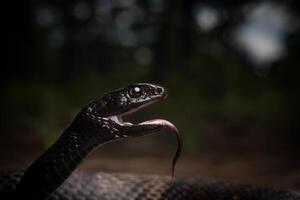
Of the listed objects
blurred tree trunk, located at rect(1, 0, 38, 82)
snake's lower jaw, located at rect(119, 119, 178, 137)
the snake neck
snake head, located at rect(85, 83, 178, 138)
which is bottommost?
blurred tree trunk, located at rect(1, 0, 38, 82)

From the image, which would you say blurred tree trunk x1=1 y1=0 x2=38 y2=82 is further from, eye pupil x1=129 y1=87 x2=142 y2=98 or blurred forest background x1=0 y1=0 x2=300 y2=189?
eye pupil x1=129 y1=87 x2=142 y2=98

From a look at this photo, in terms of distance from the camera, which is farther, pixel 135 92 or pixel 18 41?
pixel 18 41

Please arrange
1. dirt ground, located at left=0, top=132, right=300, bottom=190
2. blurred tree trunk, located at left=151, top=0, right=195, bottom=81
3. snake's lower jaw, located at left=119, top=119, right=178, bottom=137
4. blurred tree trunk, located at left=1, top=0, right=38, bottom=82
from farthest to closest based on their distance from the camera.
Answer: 1. blurred tree trunk, located at left=1, top=0, right=38, bottom=82
2. blurred tree trunk, located at left=151, top=0, right=195, bottom=81
3. dirt ground, located at left=0, top=132, right=300, bottom=190
4. snake's lower jaw, located at left=119, top=119, right=178, bottom=137

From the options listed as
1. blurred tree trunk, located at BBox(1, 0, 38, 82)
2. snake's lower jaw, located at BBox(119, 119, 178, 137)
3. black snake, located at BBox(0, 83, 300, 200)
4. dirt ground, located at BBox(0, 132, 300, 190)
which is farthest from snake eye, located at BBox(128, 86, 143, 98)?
blurred tree trunk, located at BBox(1, 0, 38, 82)

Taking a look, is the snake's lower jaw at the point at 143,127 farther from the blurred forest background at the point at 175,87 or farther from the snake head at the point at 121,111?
the blurred forest background at the point at 175,87

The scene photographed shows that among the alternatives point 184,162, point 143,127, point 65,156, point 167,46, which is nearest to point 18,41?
point 167,46

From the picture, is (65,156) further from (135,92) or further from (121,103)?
(135,92)

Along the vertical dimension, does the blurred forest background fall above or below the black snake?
below
